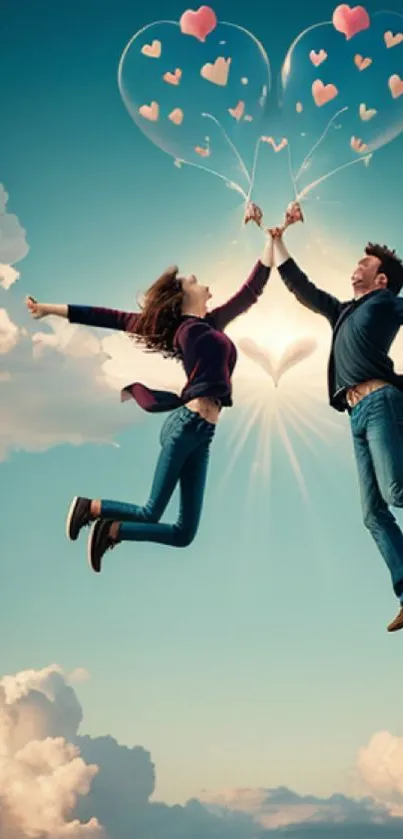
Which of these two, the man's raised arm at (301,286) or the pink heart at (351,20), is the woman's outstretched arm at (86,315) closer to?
the man's raised arm at (301,286)

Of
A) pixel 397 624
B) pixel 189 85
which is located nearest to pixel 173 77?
pixel 189 85

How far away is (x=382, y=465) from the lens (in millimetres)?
5426

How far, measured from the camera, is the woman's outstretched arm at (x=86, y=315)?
6098 mm

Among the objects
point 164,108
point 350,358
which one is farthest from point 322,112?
point 350,358

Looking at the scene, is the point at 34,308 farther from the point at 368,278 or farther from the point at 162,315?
the point at 368,278

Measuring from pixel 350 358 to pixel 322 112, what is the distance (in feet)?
4.62

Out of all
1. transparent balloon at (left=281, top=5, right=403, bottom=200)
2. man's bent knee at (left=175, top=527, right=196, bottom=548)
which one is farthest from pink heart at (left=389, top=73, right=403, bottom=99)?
man's bent knee at (left=175, top=527, right=196, bottom=548)

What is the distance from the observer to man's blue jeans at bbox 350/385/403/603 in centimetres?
539

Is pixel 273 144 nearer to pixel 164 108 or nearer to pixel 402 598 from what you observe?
pixel 164 108

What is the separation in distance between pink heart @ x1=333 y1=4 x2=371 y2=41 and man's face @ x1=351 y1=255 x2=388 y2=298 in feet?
4.22

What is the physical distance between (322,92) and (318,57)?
230 millimetres

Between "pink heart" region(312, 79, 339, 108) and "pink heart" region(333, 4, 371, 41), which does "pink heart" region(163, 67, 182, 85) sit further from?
"pink heart" region(333, 4, 371, 41)

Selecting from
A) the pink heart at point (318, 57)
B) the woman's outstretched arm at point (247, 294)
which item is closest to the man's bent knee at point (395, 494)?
the woman's outstretched arm at point (247, 294)

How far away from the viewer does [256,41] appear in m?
5.99
